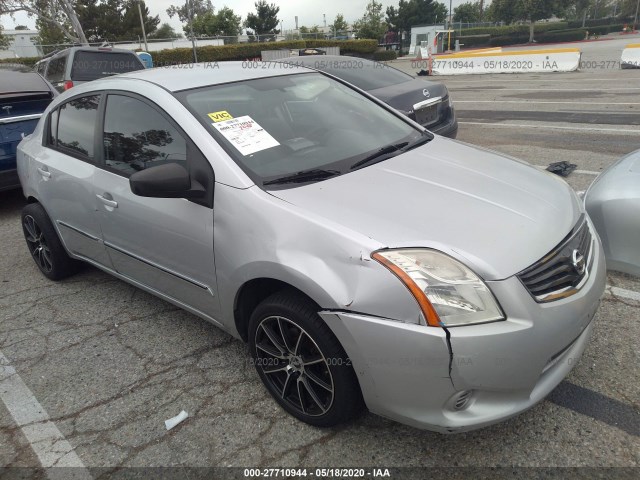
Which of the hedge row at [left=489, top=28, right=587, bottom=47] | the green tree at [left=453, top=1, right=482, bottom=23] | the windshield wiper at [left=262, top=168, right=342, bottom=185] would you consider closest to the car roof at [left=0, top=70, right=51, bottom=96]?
the windshield wiper at [left=262, top=168, right=342, bottom=185]

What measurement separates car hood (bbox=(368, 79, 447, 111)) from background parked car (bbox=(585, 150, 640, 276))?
2.93 metres

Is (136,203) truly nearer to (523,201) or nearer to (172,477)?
(172,477)

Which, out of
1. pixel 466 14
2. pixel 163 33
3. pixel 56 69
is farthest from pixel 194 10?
pixel 56 69

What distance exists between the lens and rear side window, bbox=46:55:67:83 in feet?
30.8

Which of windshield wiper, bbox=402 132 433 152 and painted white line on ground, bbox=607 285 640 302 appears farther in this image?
painted white line on ground, bbox=607 285 640 302

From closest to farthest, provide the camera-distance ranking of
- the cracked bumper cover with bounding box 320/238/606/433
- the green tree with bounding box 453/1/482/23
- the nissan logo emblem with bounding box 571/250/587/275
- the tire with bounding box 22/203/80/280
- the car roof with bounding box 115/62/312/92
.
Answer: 1. the cracked bumper cover with bounding box 320/238/606/433
2. the nissan logo emblem with bounding box 571/250/587/275
3. the car roof with bounding box 115/62/312/92
4. the tire with bounding box 22/203/80/280
5. the green tree with bounding box 453/1/482/23

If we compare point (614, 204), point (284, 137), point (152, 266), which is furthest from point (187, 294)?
point (614, 204)

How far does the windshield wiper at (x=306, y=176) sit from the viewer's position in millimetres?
2354

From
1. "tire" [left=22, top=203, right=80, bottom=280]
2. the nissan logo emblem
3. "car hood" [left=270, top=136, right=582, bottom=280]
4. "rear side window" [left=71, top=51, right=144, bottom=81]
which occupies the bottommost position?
"tire" [left=22, top=203, right=80, bottom=280]

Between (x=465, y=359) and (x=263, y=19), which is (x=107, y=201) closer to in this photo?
(x=465, y=359)

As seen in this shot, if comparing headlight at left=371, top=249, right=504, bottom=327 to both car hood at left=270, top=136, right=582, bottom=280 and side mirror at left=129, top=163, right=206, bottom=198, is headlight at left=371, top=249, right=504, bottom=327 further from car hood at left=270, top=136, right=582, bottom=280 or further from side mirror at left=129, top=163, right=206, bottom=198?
side mirror at left=129, top=163, right=206, bottom=198

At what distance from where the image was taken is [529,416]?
225 cm

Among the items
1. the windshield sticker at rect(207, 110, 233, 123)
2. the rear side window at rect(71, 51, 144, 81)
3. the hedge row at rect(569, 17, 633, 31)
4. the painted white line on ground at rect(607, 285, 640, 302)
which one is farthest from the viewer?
the hedge row at rect(569, 17, 633, 31)

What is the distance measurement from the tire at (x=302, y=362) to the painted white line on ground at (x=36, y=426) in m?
0.92
